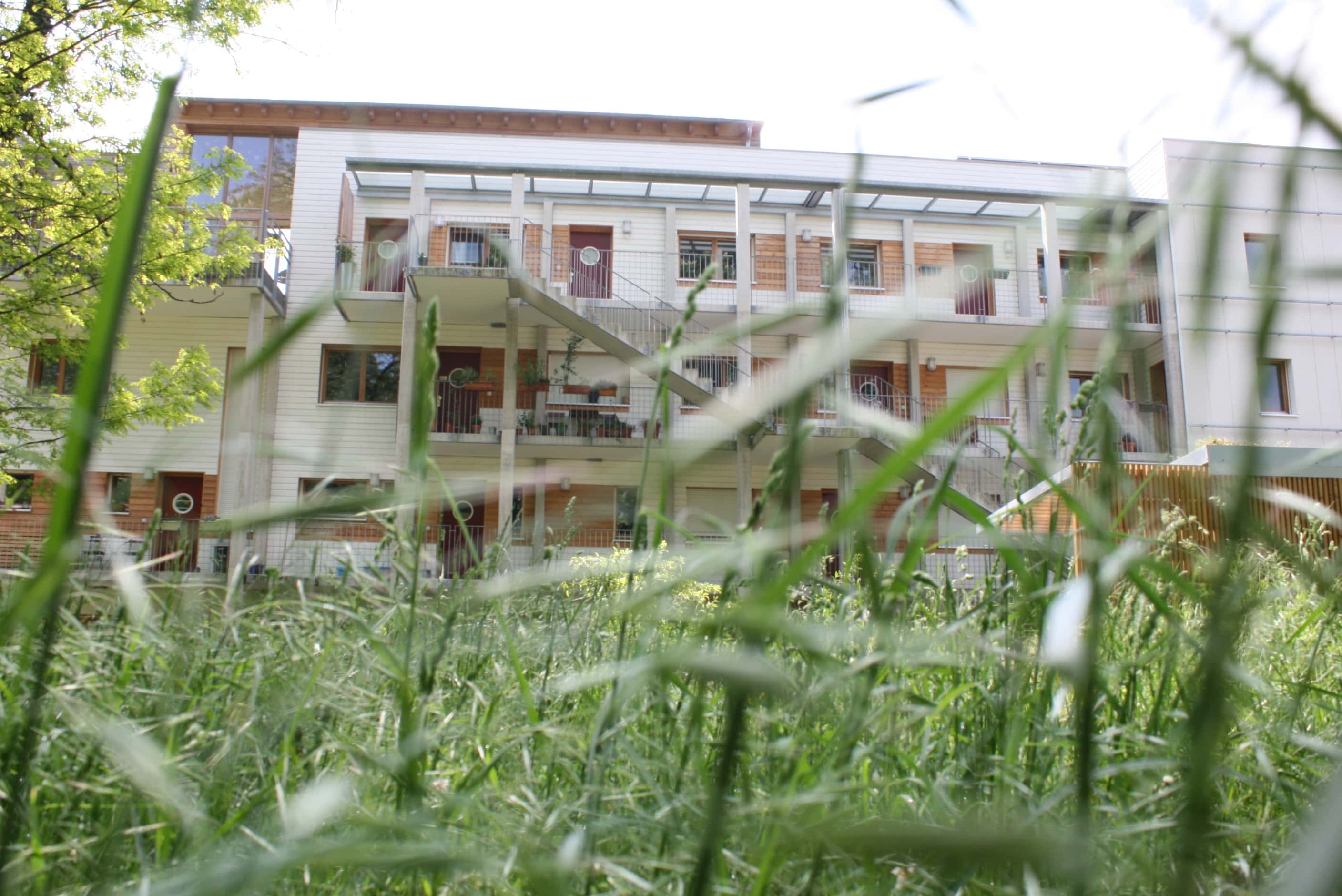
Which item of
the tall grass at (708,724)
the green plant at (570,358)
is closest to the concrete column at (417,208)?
the green plant at (570,358)

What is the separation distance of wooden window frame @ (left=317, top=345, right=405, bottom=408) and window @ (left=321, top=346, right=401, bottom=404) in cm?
1

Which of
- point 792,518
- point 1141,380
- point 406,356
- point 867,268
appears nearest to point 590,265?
point 406,356

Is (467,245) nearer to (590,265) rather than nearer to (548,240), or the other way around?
(548,240)

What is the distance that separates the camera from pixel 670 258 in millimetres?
20375

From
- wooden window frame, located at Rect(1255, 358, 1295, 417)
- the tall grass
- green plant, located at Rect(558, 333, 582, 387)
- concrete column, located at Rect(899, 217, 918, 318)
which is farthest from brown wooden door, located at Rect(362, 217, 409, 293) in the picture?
wooden window frame, located at Rect(1255, 358, 1295, 417)

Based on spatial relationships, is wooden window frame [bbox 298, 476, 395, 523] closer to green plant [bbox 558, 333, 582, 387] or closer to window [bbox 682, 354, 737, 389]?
window [bbox 682, 354, 737, 389]

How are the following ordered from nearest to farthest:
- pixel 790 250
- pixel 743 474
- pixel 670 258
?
pixel 743 474, pixel 670 258, pixel 790 250

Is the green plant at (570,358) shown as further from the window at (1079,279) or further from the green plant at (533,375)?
the window at (1079,279)

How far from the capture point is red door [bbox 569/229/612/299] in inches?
770

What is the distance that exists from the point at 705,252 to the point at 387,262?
7.06 meters

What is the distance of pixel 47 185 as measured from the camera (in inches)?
359

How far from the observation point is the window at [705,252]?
20141 mm

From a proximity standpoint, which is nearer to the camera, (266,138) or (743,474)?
(743,474)

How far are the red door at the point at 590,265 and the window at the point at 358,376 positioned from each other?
13.9ft
